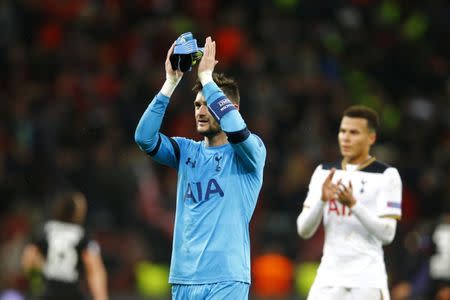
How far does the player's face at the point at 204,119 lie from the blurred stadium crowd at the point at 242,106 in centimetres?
443

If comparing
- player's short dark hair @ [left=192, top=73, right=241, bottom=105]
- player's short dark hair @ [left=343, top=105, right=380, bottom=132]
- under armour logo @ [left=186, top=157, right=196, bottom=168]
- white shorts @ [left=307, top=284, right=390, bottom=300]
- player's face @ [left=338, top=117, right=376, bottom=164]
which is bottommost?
white shorts @ [left=307, top=284, right=390, bottom=300]

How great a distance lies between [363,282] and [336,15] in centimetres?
949

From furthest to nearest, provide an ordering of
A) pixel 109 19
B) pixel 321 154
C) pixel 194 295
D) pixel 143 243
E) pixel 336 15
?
pixel 336 15
pixel 109 19
pixel 321 154
pixel 143 243
pixel 194 295

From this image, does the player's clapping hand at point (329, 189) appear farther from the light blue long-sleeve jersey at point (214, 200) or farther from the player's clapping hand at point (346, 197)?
the light blue long-sleeve jersey at point (214, 200)

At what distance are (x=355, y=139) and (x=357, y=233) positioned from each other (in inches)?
27.9

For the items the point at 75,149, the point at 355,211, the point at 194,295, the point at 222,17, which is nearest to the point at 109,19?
the point at 222,17

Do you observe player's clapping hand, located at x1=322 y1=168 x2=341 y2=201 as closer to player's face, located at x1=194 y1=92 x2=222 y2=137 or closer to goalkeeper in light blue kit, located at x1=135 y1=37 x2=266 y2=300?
goalkeeper in light blue kit, located at x1=135 y1=37 x2=266 y2=300

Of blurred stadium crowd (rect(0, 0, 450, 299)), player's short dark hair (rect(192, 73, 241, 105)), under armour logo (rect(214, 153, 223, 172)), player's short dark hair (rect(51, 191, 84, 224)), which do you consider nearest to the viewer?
under armour logo (rect(214, 153, 223, 172))

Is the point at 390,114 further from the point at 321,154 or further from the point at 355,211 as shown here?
the point at 355,211

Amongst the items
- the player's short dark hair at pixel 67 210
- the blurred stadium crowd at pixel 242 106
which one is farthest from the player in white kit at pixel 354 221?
the blurred stadium crowd at pixel 242 106

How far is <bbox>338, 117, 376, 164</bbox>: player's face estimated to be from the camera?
25.7ft

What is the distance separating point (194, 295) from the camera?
247 inches

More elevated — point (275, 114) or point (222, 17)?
point (222, 17)

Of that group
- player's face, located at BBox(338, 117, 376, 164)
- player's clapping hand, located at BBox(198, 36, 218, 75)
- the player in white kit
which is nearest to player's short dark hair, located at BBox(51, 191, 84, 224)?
the player in white kit
